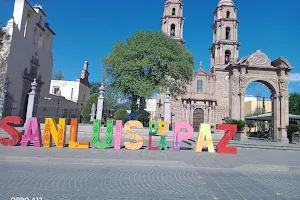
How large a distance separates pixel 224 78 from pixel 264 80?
67.4 feet

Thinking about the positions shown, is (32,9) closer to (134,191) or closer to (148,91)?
(148,91)

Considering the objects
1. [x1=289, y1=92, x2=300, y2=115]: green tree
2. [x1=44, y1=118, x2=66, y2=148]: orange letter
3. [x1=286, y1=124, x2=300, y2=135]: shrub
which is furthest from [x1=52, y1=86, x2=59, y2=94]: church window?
[x1=289, y1=92, x2=300, y2=115]: green tree

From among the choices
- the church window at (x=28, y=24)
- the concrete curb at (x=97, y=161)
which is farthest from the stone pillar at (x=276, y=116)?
the church window at (x=28, y=24)

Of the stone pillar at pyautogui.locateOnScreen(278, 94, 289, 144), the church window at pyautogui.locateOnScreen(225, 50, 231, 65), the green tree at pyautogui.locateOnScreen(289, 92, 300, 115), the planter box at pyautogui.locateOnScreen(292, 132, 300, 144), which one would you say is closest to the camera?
the planter box at pyautogui.locateOnScreen(292, 132, 300, 144)

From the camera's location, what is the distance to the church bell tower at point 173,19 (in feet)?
139

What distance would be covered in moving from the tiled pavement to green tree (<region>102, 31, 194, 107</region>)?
1644 cm

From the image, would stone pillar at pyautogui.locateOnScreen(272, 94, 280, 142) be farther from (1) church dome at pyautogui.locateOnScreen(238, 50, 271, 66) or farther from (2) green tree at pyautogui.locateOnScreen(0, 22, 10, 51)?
(2) green tree at pyautogui.locateOnScreen(0, 22, 10, 51)

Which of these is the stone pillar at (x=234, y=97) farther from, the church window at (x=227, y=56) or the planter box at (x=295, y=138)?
the church window at (x=227, y=56)

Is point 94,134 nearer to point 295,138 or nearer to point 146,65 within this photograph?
point 146,65

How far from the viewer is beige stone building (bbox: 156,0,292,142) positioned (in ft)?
62.3

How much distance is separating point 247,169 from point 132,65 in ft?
57.1

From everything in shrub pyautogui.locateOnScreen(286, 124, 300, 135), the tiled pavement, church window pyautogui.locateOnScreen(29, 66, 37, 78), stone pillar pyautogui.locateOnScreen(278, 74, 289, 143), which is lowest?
the tiled pavement

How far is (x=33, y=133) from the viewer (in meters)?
9.72

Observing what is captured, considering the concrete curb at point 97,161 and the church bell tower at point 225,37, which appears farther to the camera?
the church bell tower at point 225,37
